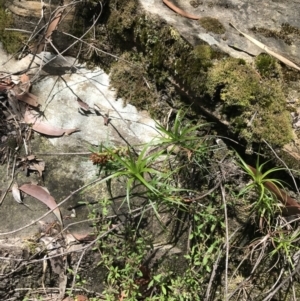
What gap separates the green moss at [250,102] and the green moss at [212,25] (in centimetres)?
27

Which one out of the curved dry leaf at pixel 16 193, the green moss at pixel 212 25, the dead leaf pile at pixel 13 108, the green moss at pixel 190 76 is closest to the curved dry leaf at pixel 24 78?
the dead leaf pile at pixel 13 108

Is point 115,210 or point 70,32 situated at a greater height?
point 70,32

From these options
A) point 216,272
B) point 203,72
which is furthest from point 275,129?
point 216,272

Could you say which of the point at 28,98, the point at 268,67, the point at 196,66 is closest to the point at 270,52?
the point at 268,67

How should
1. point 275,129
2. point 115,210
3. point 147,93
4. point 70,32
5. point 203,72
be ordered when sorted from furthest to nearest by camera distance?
1. point 70,32
2. point 147,93
3. point 115,210
4. point 203,72
5. point 275,129

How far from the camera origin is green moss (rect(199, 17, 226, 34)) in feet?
9.11

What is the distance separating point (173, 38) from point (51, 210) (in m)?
1.19

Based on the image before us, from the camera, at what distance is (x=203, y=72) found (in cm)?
264

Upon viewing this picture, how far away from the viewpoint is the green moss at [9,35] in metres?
3.30

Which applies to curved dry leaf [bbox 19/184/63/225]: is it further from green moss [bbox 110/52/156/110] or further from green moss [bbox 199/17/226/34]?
green moss [bbox 199/17/226/34]

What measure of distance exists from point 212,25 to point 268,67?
43 centimetres

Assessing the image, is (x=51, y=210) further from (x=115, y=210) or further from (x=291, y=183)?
(x=291, y=183)

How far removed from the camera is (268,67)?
2.61 meters

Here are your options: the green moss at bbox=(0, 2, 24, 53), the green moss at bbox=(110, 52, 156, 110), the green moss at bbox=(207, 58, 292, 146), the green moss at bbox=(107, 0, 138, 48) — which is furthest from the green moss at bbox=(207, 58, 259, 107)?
the green moss at bbox=(0, 2, 24, 53)
